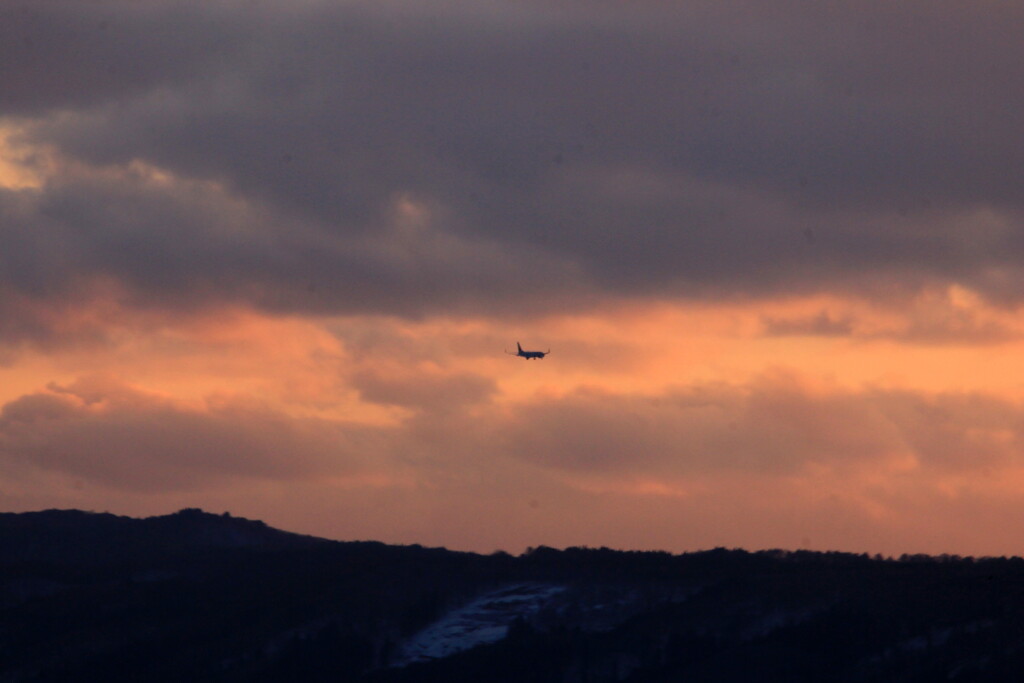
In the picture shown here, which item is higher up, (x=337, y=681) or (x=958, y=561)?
(x=958, y=561)

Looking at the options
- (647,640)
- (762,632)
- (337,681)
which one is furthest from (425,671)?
(762,632)

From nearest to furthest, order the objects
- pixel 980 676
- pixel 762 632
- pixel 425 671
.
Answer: pixel 980 676 < pixel 762 632 < pixel 425 671

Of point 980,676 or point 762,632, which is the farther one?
point 762,632

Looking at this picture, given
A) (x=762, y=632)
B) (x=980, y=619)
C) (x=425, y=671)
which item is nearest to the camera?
(x=980, y=619)

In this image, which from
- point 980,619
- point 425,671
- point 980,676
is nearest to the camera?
point 980,676

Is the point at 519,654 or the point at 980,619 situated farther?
the point at 519,654

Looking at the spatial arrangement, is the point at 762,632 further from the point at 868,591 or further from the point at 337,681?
the point at 337,681

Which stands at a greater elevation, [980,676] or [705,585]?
[705,585]

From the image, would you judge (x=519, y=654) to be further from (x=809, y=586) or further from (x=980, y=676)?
(x=980, y=676)

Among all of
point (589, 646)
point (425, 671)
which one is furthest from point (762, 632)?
point (425, 671)
